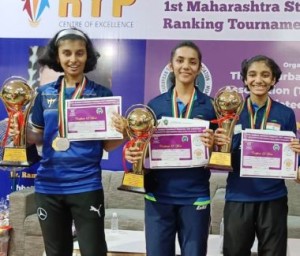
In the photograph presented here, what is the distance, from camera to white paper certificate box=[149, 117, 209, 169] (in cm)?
210

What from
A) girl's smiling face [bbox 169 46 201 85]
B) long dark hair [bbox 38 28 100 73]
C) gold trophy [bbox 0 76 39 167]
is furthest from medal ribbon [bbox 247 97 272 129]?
gold trophy [bbox 0 76 39 167]

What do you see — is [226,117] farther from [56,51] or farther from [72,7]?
[72,7]

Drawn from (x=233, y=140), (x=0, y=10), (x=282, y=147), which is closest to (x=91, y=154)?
(x=233, y=140)

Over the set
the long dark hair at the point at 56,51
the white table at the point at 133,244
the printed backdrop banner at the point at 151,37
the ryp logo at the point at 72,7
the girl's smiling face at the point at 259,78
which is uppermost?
the ryp logo at the point at 72,7

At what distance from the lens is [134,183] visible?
6.86 feet

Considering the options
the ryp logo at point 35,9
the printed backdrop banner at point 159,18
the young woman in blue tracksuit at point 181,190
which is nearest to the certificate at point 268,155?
the young woman in blue tracksuit at point 181,190

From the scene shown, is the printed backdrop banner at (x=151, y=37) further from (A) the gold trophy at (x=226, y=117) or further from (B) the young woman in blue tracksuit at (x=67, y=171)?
(B) the young woman in blue tracksuit at (x=67, y=171)

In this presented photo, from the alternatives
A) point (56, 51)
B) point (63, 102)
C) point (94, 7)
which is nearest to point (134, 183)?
point (63, 102)

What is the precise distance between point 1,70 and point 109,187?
1.50m

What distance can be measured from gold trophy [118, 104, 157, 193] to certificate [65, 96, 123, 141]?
0.07m

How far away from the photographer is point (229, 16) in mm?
4113

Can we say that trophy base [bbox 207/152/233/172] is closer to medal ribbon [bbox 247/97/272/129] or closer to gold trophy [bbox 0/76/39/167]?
medal ribbon [bbox 247/97/272/129]

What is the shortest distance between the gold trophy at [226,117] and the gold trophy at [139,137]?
0.29m

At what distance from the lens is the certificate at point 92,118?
212 cm
